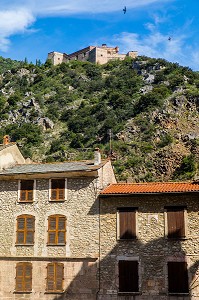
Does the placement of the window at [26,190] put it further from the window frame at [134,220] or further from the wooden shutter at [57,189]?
the window frame at [134,220]

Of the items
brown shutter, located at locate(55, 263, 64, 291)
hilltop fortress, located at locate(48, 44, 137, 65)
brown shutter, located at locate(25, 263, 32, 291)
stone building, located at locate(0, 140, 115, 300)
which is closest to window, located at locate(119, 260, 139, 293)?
stone building, located at locate(0, 140, 115, 300)

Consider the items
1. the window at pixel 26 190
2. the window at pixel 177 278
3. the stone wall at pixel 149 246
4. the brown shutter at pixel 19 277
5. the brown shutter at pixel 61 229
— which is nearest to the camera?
the window at pixel 177 278

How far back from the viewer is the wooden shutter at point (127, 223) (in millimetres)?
→ 23250

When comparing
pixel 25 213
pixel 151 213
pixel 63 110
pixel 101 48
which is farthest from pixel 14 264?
pixel 101 48

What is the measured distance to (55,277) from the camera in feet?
78.0

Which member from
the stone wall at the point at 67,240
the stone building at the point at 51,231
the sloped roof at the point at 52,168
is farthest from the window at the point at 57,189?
the sloped roof at the point at 52,168

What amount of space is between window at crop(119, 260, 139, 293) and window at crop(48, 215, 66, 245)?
4038mm

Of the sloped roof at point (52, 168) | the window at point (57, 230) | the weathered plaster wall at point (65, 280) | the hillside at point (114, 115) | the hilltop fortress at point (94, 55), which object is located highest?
the hilltop fortress at point (94, 55)

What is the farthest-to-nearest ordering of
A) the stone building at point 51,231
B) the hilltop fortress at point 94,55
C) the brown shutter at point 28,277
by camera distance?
the hilltop fortress at point 94,55 < the brown shutter at point 28,277 < the stone building at point 51,231

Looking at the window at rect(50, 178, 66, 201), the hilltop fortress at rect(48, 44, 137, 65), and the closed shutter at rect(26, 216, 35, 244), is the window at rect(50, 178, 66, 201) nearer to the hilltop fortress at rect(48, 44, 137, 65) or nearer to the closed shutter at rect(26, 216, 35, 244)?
the closed shutter at rect(26, 216, 35, 244)

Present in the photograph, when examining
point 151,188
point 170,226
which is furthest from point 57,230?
point 170,226

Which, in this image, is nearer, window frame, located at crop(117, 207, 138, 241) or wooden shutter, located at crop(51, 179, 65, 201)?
window frame, located at crop(117, 207, 138, 241)

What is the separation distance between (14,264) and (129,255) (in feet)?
24.0

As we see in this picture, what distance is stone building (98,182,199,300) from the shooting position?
72.1 ft
